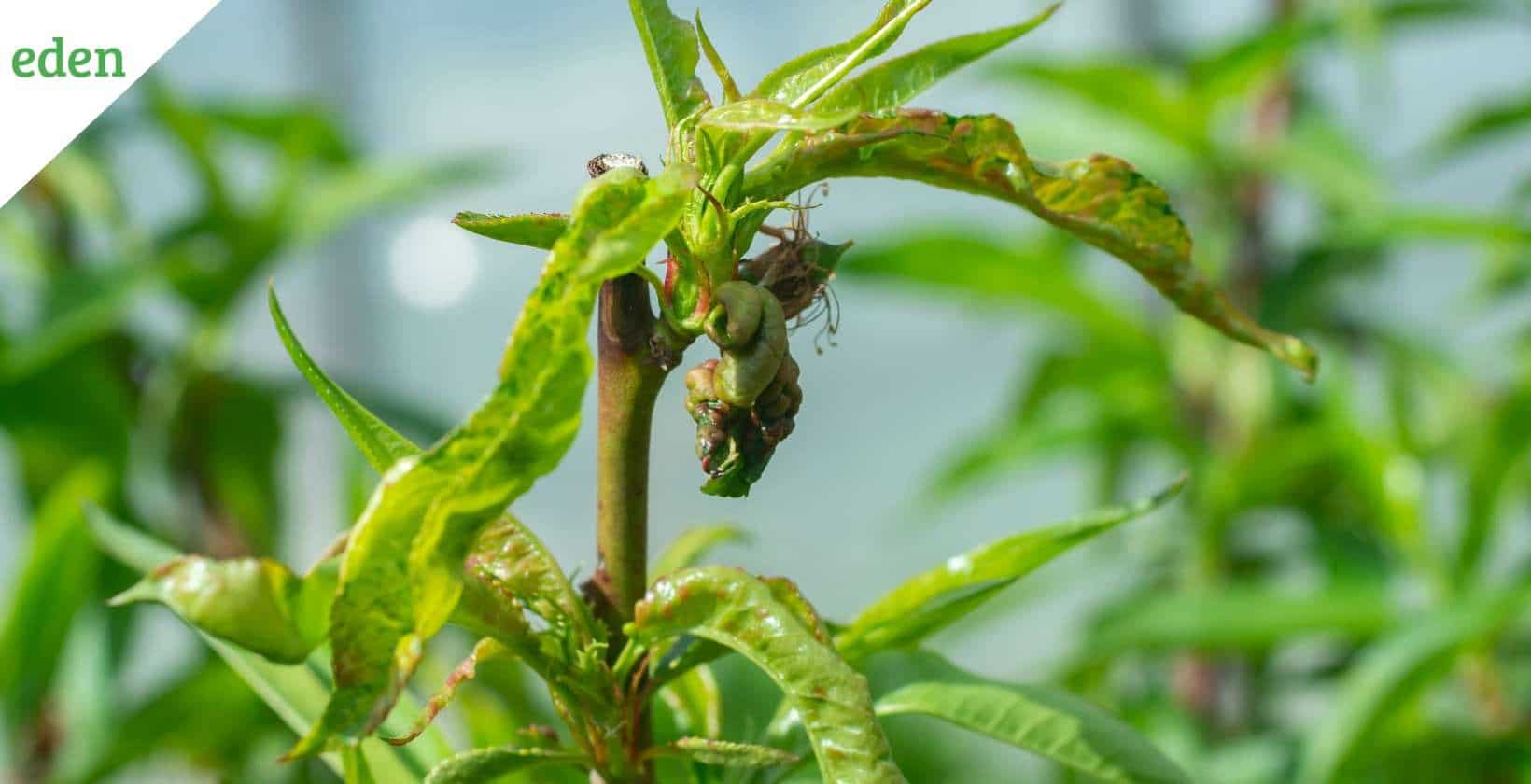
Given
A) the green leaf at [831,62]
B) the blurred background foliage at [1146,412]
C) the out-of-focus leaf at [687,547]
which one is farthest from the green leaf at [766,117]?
the blurred background foliage at [1146,412]

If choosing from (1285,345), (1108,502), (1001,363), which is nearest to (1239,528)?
(1108,502)

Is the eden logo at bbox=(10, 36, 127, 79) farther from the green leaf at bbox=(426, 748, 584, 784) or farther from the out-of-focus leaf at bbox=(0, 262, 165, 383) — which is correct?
the green leaf at bbox=(426, 748, 584, 784)

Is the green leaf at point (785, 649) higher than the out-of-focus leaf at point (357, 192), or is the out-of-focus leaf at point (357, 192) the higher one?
the out-of-focus leaf at point (357, 192)

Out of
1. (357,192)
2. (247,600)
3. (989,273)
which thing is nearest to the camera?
(247,600)

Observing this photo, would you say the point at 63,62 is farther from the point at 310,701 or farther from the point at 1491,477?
the point at 1491,477

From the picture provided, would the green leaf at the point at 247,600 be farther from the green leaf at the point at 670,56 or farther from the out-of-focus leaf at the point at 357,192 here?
the out-of-focus leaf at the point at 357,192

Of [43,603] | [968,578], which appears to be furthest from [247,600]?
[43,603]

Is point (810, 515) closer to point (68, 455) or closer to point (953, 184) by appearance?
point (68, 455)
